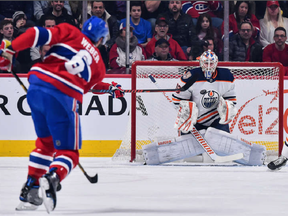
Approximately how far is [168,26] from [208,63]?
67.8 inches

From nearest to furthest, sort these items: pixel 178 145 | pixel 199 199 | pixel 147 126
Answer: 1. pixel 199 199
2. pixel 178 145
3. pixel 147 126

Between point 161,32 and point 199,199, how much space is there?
3.60 metres

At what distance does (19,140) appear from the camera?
5473 millimetres

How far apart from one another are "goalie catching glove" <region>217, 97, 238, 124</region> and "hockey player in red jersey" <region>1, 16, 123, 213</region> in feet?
7.31

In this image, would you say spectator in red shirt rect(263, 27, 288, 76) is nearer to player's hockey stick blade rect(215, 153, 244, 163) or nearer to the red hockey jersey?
player's hockey stick blade rect(215, 153, 244, 163)

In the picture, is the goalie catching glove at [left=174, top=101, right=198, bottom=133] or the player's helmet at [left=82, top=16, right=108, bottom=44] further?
the goalie catching glove at [left=174, top=101, right=198, bottom=133]

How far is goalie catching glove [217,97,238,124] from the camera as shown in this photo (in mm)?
4715

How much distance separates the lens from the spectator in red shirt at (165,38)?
6.09m

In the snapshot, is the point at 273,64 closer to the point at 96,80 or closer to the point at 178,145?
the point at 178,145

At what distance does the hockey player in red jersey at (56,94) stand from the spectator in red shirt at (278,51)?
3.73 m

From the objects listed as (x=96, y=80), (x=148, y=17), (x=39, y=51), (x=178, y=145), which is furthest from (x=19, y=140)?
(x=96, y=80)

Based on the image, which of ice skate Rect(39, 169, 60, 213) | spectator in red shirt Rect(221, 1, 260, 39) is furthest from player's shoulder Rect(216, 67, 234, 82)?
ice skate Rect(39, 169, 60, 213)

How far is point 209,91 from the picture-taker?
4793mm

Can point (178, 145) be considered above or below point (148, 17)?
below
